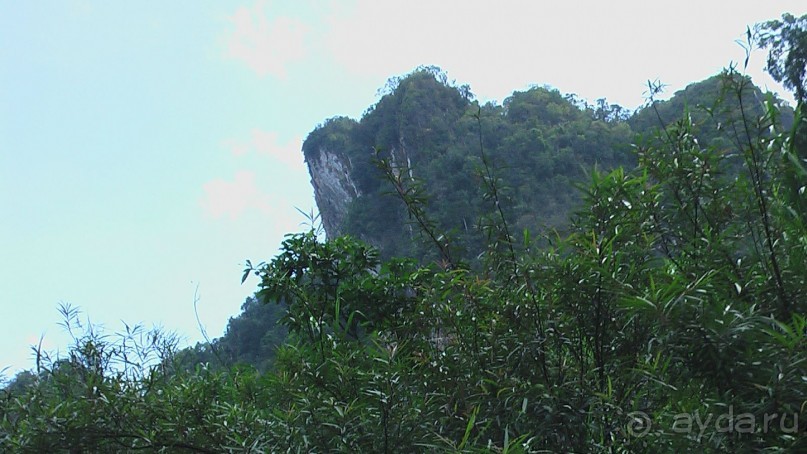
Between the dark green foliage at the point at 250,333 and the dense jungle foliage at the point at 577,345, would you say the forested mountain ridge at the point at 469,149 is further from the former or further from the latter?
the dark green foliage at the point at 250,333

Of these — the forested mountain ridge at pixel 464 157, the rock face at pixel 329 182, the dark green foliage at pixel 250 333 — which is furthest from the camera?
the rock face at pixel 329 182

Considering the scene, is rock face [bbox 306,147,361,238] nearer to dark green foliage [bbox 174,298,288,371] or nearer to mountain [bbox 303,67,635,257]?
mountain [bbox 303,67,635,257]

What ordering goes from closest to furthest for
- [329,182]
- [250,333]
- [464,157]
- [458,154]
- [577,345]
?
[577,345] → [250,333] → [464,157] → [458,154] → [329,182]

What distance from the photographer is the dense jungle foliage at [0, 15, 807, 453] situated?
4.55 ft

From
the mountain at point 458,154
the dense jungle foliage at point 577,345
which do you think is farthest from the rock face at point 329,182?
the dense jungle foliage at point 577,345

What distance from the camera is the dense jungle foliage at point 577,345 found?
1386 mm

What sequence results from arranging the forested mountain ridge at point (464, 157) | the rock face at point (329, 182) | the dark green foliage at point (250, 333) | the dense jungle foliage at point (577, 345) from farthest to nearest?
the rock face at point (329, 182), the dark green foliage at point (250, 333), the forested mountain ridge at point (464, 157), the dense jungle foliage at point (577, 345)

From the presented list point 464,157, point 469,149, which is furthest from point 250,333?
point 469,149

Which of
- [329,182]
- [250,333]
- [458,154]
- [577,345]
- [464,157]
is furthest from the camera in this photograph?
[329,182]

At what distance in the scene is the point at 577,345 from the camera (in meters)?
1.80

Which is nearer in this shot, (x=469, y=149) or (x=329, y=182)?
(x=469, y=149)

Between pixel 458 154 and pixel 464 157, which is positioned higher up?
pixel 458 154

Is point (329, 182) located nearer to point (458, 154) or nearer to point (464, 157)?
point (458, 154)

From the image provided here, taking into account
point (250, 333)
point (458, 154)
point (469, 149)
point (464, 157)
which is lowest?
point (250, 333)
